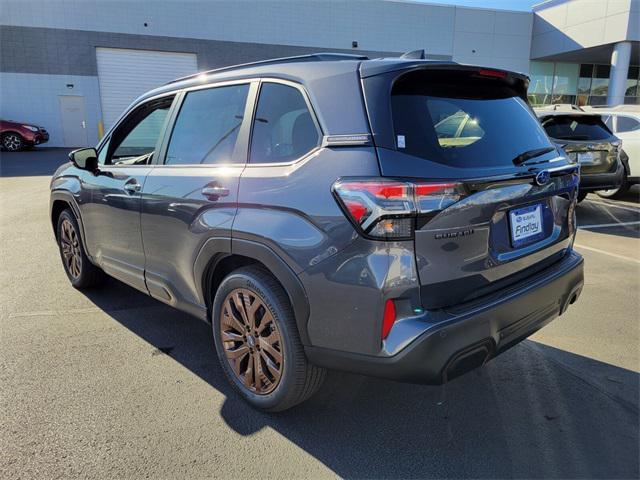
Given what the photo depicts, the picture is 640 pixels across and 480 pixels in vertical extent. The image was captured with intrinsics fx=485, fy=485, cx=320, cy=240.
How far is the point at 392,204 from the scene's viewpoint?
6.68ft

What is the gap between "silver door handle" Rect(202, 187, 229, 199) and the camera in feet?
8.87

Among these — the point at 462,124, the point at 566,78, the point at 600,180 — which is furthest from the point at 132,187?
the point at 566,78

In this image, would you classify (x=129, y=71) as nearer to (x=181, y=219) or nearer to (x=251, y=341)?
(x=181, y=219)

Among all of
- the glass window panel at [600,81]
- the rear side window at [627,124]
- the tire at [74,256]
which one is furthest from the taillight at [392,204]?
the glass window panel at [600,81]

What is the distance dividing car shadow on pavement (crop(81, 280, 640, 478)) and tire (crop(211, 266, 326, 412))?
16 centimetres

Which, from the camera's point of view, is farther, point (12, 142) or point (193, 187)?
point (12, 142)

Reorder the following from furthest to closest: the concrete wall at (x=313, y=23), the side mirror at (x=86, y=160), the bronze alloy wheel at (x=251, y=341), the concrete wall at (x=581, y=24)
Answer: the concrete wall at (x=313, y=23) < the concrete wall at (x=581, y=24) < the side mirror at (x=86, y=160) < the bronze alloy wheel at (x=251, y=341)

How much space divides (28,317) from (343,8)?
1085 inches

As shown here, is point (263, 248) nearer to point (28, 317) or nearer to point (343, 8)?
point (28, 317)

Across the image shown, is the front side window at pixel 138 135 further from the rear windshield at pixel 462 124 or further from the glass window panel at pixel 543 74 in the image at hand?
the glass window panel at pixel 543 74

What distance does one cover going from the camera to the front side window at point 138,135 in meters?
3.59

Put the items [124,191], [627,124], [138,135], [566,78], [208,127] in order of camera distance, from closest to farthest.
Result: [208,127] < [124,191] < [138,135] < [627,124] < [566,78]

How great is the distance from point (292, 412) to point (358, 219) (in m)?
1.33

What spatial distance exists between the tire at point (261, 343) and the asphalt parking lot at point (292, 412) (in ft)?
0.55
